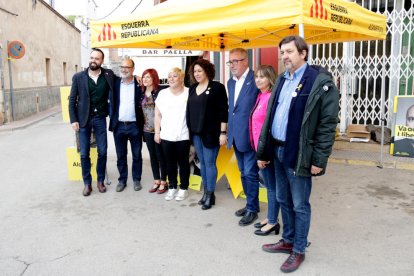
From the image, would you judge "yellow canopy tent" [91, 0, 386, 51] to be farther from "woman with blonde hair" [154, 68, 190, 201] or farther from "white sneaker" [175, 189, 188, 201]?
"white sneaker" [175, 189, 188, 201]

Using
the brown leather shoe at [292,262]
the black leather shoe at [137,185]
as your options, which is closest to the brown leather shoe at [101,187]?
the black leather shoe at [137,185]

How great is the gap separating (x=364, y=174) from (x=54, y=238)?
172 inches

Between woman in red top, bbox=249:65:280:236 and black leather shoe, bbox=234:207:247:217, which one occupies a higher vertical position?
woman in red top, bbox=249:65:280:236

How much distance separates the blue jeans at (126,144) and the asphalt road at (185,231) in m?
0.27

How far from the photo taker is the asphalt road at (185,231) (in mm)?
3252

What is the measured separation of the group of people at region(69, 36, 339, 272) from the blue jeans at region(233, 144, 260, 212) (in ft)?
0.03

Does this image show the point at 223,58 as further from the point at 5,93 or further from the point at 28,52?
the point at 28,52

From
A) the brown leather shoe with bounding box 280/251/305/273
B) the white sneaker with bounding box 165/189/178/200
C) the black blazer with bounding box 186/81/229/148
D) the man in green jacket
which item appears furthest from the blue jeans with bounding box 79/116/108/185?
the brown leather shoe with bounding box 280/251/305/273

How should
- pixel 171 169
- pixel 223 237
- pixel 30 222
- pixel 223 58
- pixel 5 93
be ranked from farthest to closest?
pixel 5 93 < pixel 223 58 < pixel 171 169 < pixel 30 222 < pixel 223 237

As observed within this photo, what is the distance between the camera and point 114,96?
511 centimetres

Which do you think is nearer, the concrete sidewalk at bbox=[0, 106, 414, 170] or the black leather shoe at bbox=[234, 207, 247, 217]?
the black leather shoe at bbox=[234, 207, 247, 217]

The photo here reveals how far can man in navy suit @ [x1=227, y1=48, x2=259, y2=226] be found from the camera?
159 inches

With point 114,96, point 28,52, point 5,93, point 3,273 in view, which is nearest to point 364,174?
point 114,96

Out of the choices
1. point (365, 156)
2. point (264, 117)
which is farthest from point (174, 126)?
point (365, 156)
